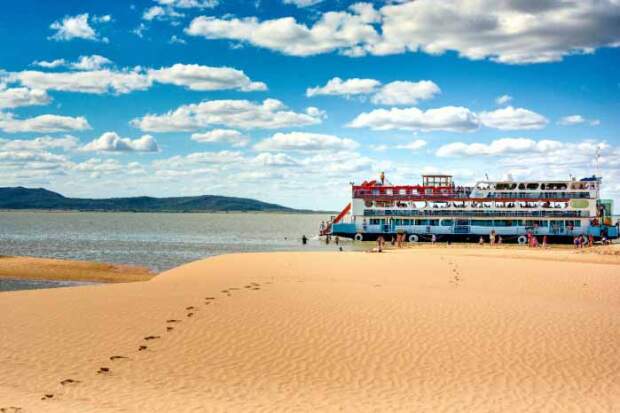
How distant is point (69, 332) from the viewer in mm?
16234

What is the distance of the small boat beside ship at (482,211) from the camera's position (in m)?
76.1

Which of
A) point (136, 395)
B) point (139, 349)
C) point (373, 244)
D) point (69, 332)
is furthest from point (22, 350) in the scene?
point (373, 244)

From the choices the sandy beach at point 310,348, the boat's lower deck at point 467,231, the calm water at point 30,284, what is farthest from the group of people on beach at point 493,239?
the calm water at point 30,284

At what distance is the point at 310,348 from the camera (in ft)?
48.6

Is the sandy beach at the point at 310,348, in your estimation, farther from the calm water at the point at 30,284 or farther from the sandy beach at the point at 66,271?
the sandy beach at the point at 66,271

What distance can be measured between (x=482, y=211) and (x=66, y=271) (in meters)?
56.4

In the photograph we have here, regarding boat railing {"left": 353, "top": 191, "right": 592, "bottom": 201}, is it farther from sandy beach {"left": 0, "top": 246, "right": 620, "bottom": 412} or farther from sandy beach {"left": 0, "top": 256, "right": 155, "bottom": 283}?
sandy beach {"left": 0, "top": 246, "right": 620, "bottom": 412}

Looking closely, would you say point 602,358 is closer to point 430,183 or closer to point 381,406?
point 381,406

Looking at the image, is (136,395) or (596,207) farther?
(596,207)

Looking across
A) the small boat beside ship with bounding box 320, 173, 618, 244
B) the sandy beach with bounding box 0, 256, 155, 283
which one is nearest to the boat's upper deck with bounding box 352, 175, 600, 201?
the small boat beside ship with bounding box 320, 173, 618, 244

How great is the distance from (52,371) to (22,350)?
2194 millimetres

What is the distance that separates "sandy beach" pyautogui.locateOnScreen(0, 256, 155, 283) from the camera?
34459mm

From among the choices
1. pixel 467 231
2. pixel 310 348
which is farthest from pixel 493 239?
pixel 310 348

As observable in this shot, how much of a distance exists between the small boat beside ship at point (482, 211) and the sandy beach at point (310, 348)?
2096 inches
